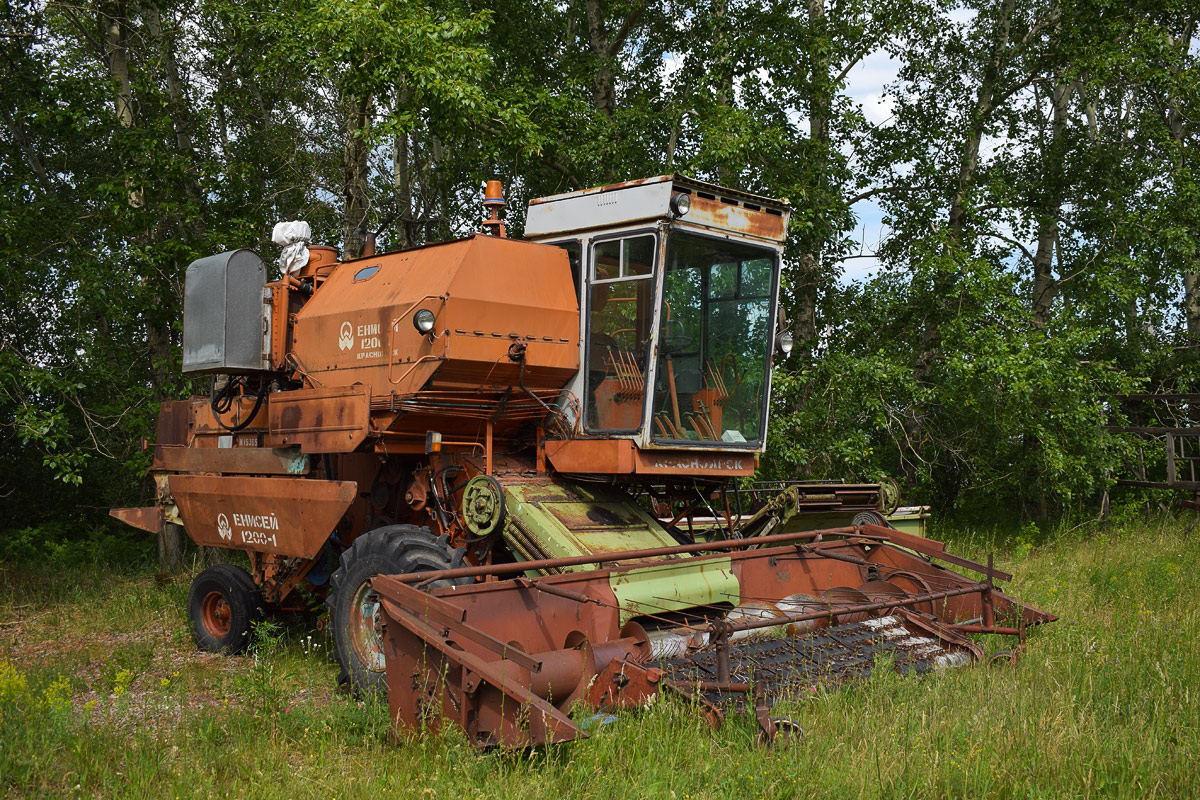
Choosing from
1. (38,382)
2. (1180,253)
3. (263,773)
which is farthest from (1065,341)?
(38,382)

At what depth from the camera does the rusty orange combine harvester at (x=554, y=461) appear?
569 centimetres

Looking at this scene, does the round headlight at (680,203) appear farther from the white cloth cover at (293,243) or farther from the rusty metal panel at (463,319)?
the white cloth cover at (293,243)

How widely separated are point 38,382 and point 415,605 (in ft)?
25.3

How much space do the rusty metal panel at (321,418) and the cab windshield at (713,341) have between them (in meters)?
2.03

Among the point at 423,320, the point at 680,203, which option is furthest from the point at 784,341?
the point at 423,320

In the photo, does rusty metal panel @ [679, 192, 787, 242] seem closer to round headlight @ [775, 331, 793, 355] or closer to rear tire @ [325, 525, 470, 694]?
round headlight @ [775, 331, 793, 355]

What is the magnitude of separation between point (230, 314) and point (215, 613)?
256 cm

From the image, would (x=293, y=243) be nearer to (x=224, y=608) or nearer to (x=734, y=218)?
(x=224, y=608)

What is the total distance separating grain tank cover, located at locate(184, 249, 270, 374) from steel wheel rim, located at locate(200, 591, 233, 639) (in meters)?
1.93

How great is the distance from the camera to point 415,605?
493 centimetres

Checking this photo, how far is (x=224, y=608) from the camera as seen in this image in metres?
8.63

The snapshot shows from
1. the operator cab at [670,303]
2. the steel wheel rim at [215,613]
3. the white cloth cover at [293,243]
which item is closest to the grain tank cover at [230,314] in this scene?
the white cloth cover at [293,243]

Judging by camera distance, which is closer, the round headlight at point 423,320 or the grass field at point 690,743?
the grass field at point 690,743

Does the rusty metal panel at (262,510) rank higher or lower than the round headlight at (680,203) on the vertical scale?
lower
